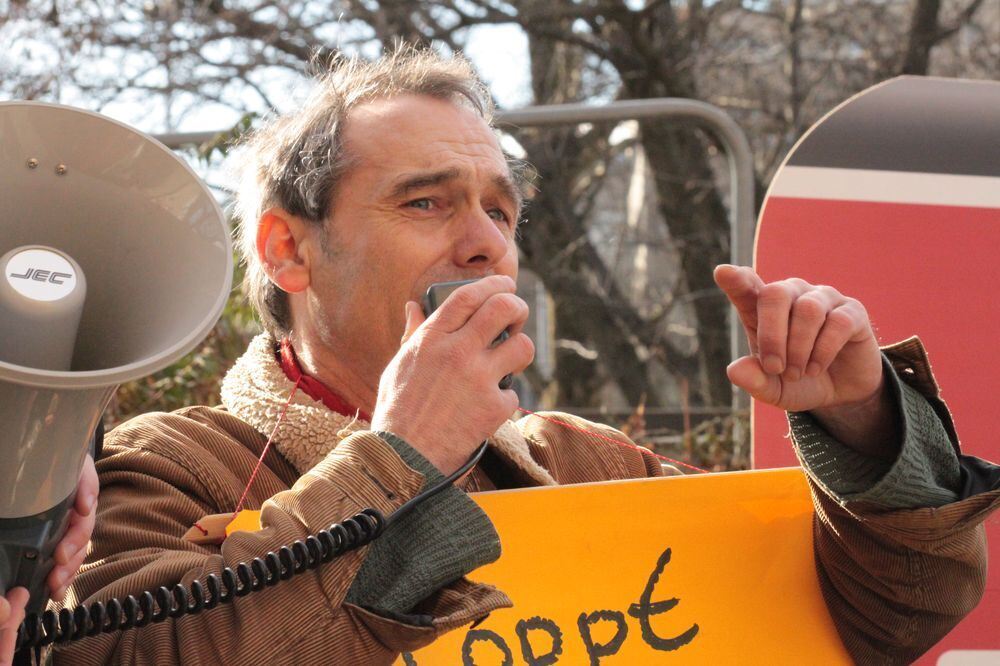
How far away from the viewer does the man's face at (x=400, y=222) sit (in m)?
2.41

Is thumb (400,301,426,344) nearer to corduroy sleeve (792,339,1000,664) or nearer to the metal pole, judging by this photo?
→ corduroy sleeve (792,339,1000,664)

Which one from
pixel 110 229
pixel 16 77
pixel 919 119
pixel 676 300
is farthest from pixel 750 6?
pixel 110 229

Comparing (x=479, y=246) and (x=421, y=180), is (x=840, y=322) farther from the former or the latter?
(x=421, y=180)

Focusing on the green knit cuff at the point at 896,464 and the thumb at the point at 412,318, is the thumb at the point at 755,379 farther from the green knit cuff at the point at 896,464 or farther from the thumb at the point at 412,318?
the thumb at the point at 412,318

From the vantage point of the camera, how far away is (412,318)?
6.51 feet

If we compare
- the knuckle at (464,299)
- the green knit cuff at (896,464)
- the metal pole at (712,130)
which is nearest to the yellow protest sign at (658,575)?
the green knit cuff at (896,464)

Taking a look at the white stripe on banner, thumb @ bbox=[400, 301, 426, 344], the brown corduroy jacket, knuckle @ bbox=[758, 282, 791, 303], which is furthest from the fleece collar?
the white stripe on banner

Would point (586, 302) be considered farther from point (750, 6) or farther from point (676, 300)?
point (750, 6)

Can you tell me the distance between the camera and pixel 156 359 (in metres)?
1.40

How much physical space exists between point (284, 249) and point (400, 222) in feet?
1.00

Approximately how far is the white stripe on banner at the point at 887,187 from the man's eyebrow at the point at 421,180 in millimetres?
693

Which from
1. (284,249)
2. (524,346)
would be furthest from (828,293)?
(284,249)

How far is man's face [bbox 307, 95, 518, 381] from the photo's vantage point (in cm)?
241

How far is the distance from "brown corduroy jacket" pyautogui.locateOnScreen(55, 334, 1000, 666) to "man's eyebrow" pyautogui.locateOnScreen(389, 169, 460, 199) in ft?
1.38
